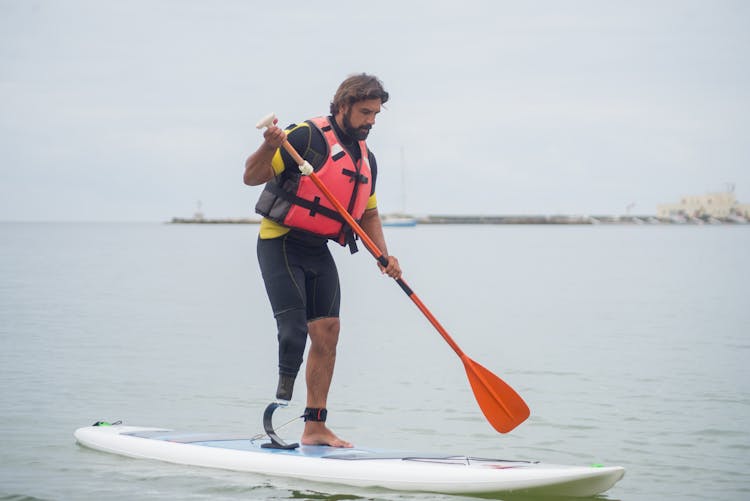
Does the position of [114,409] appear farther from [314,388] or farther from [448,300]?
[448,300]

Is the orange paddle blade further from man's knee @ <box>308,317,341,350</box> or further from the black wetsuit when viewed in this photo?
the black wetsuit

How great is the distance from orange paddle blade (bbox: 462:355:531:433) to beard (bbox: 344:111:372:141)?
64.4 inches

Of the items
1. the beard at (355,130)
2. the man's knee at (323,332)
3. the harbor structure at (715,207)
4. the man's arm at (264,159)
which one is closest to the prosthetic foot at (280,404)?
the man's knee at (323,332)

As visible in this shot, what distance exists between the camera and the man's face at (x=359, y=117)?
18.7ft

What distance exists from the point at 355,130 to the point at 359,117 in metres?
0.08

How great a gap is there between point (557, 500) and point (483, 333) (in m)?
10.9

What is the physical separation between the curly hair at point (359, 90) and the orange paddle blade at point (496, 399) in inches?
Answer: 72.6

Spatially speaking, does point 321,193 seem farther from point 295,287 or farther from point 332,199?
point 295,287

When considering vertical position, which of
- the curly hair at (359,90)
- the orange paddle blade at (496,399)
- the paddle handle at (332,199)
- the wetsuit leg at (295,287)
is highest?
the curly hair at (359,90)

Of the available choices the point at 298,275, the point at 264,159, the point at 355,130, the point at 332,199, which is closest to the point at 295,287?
the point at 298,275

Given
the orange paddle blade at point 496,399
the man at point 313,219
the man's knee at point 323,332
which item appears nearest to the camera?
the man at point 313,219

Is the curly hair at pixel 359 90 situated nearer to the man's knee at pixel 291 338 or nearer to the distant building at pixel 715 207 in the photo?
the man's knee at pixel 291 338

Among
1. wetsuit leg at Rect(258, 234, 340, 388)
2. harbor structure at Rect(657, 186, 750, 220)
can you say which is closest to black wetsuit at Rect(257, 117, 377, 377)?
wetsuit leg at Rect(258, 234, 340, 388)

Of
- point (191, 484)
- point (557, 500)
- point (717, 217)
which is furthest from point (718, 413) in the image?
point (717, 217)
